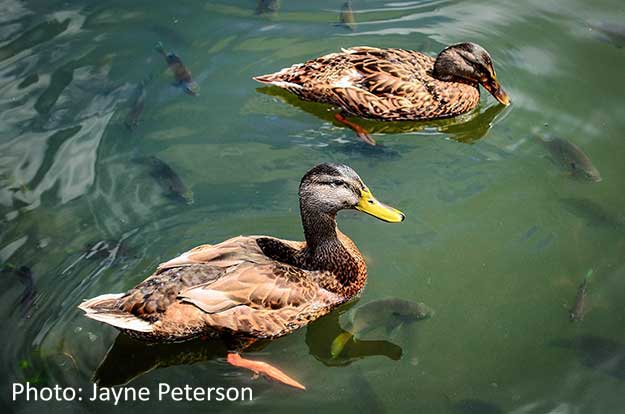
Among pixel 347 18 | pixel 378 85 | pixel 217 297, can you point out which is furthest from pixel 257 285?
pixel 347 18

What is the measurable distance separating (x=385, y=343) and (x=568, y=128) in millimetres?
2963

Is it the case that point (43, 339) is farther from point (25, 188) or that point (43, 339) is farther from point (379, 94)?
point (379, 94)

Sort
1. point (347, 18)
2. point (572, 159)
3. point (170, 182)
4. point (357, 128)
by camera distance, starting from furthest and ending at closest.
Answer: point (347, 18) < point (357, 128) < point (572, 159) < point (170, 182)

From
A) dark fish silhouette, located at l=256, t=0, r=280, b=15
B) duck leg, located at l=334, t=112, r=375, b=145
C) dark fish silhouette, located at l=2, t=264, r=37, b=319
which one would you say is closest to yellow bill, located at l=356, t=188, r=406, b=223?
duck leg, located at l=334, t=112, r=375, b=145

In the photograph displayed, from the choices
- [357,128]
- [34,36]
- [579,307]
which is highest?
[34,36]

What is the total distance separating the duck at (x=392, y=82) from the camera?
22.9 feet

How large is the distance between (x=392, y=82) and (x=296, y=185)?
136 cm

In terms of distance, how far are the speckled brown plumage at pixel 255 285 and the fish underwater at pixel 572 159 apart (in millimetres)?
2115

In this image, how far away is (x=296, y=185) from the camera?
6.38 metres

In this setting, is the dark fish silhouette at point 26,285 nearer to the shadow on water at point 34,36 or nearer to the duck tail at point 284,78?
the duck tail at point 284,78

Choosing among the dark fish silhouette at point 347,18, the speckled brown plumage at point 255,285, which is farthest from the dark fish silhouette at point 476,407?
the dark fish silhouette at point 347,18

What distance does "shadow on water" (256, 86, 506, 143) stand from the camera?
23.2ft

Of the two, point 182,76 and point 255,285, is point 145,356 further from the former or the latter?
point 182,76

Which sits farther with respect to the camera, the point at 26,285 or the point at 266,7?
the point at 266,7
